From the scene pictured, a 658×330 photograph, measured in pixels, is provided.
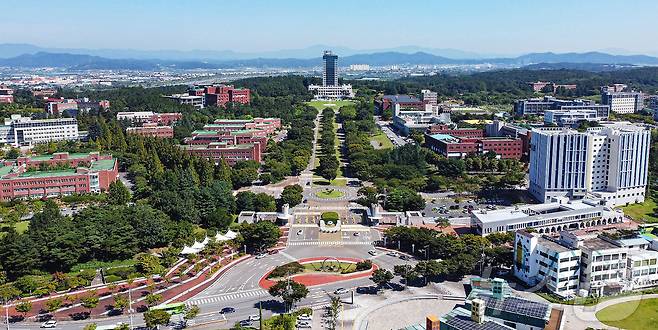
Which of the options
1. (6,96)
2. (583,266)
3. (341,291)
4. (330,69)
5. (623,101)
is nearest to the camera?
(583,266)

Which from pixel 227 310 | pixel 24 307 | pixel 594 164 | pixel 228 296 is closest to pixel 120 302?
pixel 24 307

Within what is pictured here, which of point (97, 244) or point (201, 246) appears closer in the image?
point (97, 244)

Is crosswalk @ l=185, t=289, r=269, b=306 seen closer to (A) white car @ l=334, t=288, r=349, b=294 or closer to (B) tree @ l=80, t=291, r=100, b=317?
(A) white car @ l=334, t=288, r=349, b=294

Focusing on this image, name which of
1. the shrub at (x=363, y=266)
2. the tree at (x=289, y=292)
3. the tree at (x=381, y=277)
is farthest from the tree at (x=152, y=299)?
the shrub at (x=363, y=266)

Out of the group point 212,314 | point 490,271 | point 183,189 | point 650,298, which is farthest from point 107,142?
point 650,298

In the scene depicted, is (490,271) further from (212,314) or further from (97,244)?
(97,244)

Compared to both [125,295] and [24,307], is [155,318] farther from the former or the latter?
[24,307]
